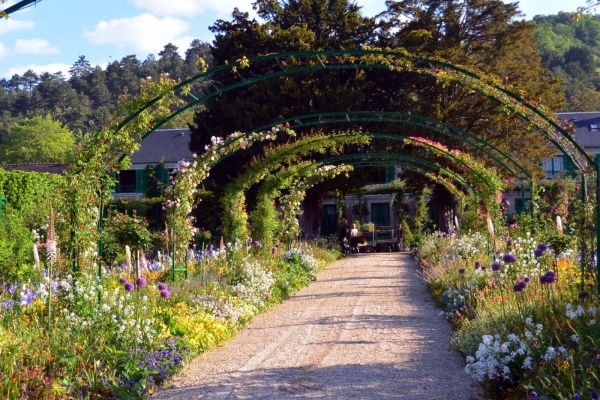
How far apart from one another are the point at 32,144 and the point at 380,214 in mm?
30237

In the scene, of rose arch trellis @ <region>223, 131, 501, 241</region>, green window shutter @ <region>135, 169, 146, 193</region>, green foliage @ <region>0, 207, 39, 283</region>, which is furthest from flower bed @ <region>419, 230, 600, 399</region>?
green window shutter @ <region>135, 169, 146, 193</region>

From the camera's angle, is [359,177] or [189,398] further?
[359,177]

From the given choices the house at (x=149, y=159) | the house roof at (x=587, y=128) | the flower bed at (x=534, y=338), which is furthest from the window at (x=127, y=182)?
the flower bed at (x=534, y=338)

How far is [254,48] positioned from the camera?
965 inches

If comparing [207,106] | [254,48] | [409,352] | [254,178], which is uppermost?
[254,48]

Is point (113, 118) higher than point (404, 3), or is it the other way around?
point (404, 3)

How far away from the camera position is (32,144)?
5603 centimetres

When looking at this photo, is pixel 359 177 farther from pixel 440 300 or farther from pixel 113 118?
pixel 113 118

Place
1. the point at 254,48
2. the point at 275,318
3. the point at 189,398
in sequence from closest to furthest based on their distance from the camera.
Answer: the point at 189,398 < the point at 275,318 < the point at 254,48

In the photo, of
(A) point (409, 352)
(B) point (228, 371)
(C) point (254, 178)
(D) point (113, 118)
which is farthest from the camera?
(C) point (254, 178)

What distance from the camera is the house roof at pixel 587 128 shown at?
42188 mm

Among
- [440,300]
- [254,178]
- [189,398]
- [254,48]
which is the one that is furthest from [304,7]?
[189,398]

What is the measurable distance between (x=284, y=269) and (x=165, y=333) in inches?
310

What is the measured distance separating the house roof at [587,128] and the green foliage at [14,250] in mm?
35744
